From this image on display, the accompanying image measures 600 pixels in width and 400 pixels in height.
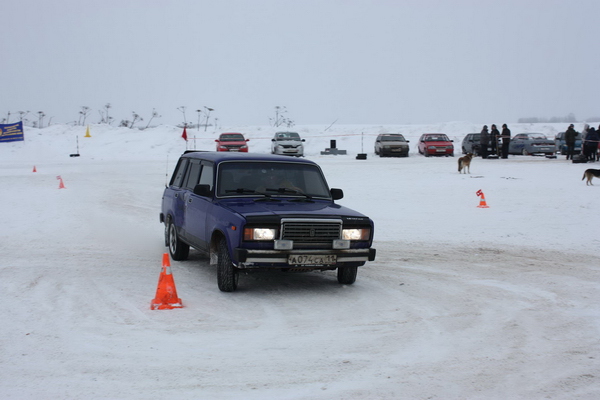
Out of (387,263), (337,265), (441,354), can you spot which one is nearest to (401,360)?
(441,354)

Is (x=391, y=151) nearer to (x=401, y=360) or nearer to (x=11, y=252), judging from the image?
(x=11, y=252)

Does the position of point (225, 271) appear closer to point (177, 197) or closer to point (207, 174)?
point (207, 174)

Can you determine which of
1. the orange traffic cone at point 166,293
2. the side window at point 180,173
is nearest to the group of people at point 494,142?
the side window at point 180,173

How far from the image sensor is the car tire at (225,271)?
822 cm

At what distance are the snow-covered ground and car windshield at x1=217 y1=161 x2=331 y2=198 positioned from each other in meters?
1.22

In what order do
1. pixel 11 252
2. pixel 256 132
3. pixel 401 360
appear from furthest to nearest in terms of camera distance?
pixel 256 132 < pixel 11 252 < pixel 401 360

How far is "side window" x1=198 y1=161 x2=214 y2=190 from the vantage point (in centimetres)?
957

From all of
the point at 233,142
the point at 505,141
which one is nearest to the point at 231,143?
the point at 233,142

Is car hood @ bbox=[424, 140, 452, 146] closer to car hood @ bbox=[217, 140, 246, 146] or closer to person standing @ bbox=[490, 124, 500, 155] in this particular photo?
person standing @ bbox=[490, 124, 500, 155]

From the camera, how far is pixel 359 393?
490 cm

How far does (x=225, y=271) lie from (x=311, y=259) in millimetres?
1087

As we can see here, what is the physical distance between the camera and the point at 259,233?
7.94 m

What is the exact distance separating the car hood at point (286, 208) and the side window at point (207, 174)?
77 centimetres

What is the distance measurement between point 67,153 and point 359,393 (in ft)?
170
